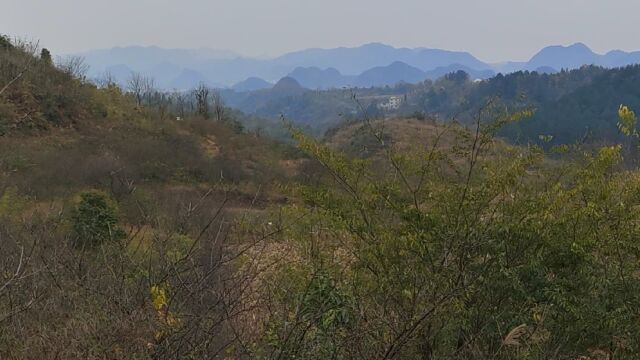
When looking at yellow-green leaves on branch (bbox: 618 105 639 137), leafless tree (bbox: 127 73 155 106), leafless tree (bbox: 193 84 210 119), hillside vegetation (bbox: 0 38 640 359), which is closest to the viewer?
hillside vegetation (bbox: 0 38 640 359)

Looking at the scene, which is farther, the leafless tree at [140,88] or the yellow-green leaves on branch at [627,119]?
the leafless tree at [140,88]

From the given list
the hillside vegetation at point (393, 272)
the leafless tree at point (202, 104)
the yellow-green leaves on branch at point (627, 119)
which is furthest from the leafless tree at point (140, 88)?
the yellow-green leaves on branch at point (627, 119)

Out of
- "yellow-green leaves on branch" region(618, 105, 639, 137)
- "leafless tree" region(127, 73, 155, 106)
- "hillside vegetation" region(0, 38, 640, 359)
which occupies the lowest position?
"hillside vegetation" region(0, 38, 640, 359)

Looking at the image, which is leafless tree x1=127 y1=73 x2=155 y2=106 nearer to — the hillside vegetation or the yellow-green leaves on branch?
the hillside vegetation

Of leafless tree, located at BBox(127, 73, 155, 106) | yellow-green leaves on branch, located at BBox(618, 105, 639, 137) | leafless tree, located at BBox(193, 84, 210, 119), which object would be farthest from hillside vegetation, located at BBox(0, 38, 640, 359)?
leafless tree, located at BBox(127, 73, 155, 106)

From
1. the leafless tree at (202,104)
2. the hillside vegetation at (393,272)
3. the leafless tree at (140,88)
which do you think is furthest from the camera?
the leafless tree at (140,88)

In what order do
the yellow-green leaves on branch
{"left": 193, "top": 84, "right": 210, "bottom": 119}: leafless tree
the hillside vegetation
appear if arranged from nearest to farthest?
the hillside vegetation < the yellow-green leaves on branch < {"left": 193, "top": 84, "right": 210, "bottom": 119}: leafless tree

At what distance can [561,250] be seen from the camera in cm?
517

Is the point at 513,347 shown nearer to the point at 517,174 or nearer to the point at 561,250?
the point at 561,250

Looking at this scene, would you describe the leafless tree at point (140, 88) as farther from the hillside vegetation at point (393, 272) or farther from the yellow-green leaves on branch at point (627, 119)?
the yellow-green leaves on branch at point (627, 119)

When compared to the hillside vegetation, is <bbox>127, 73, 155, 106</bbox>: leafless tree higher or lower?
higher

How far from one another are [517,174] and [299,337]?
2936 millimetres

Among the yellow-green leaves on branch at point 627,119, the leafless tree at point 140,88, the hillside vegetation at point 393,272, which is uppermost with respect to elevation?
the leafless tree at point 140,88

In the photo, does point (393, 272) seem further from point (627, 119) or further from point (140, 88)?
point (140, 88)
